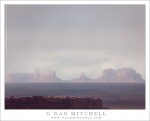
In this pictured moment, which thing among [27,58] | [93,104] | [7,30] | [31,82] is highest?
[7,30]

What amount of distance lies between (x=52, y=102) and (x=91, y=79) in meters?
0.26

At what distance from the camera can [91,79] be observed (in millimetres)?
1026

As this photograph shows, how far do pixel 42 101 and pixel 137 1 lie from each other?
2.60 ft

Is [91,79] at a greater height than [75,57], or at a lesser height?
lesser

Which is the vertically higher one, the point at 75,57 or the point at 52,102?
the point at 75,57

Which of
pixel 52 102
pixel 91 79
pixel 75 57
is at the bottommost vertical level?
pixel 52 102

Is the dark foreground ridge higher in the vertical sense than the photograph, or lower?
lower

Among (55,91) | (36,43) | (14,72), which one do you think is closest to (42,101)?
(55,91)

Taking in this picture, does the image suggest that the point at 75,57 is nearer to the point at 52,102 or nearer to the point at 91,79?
the point at 91,79

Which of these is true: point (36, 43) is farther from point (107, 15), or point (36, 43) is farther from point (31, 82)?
point (107, 15)

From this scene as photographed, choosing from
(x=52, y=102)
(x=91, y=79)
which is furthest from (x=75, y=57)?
(x=52, y=102)

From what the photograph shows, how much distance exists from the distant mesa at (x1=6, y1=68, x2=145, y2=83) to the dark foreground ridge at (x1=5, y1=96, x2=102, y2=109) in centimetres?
10

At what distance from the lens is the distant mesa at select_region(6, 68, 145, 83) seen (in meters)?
1.03

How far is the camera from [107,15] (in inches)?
41.3
